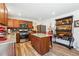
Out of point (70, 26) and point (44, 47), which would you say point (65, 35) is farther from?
point (44, 47)

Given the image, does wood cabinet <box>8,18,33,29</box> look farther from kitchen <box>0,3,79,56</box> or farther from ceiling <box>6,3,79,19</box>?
ceiling <box>6,3,79,19</box>

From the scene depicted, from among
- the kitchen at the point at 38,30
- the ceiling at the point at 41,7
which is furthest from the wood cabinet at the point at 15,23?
the ceiling at the point at 41,7

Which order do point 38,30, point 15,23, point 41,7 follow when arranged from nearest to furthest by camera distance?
point 41,7 < point 15,23 < point 38,30

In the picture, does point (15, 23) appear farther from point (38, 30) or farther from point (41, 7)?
point (38, 30)

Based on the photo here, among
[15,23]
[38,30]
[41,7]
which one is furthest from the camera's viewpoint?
[38,30]

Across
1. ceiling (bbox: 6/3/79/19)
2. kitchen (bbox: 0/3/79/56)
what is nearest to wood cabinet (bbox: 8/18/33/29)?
kitchen (bbox: 0/3/79/56)

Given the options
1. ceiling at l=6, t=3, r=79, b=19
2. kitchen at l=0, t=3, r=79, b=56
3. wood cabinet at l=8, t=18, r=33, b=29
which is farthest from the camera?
wood cabinet at l=8, t=18, r=33, b=29

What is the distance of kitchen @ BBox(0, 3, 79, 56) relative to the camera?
1.68m

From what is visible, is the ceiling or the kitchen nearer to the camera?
the kitchen

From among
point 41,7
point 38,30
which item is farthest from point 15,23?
point 38,30

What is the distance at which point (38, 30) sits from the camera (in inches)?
215

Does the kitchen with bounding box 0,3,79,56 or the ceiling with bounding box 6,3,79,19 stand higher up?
the ceiling with bounding box 6,3,79,19

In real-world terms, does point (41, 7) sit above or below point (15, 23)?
above

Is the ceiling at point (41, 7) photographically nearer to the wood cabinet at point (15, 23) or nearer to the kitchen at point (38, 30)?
the kitchen at point (38, 30)
